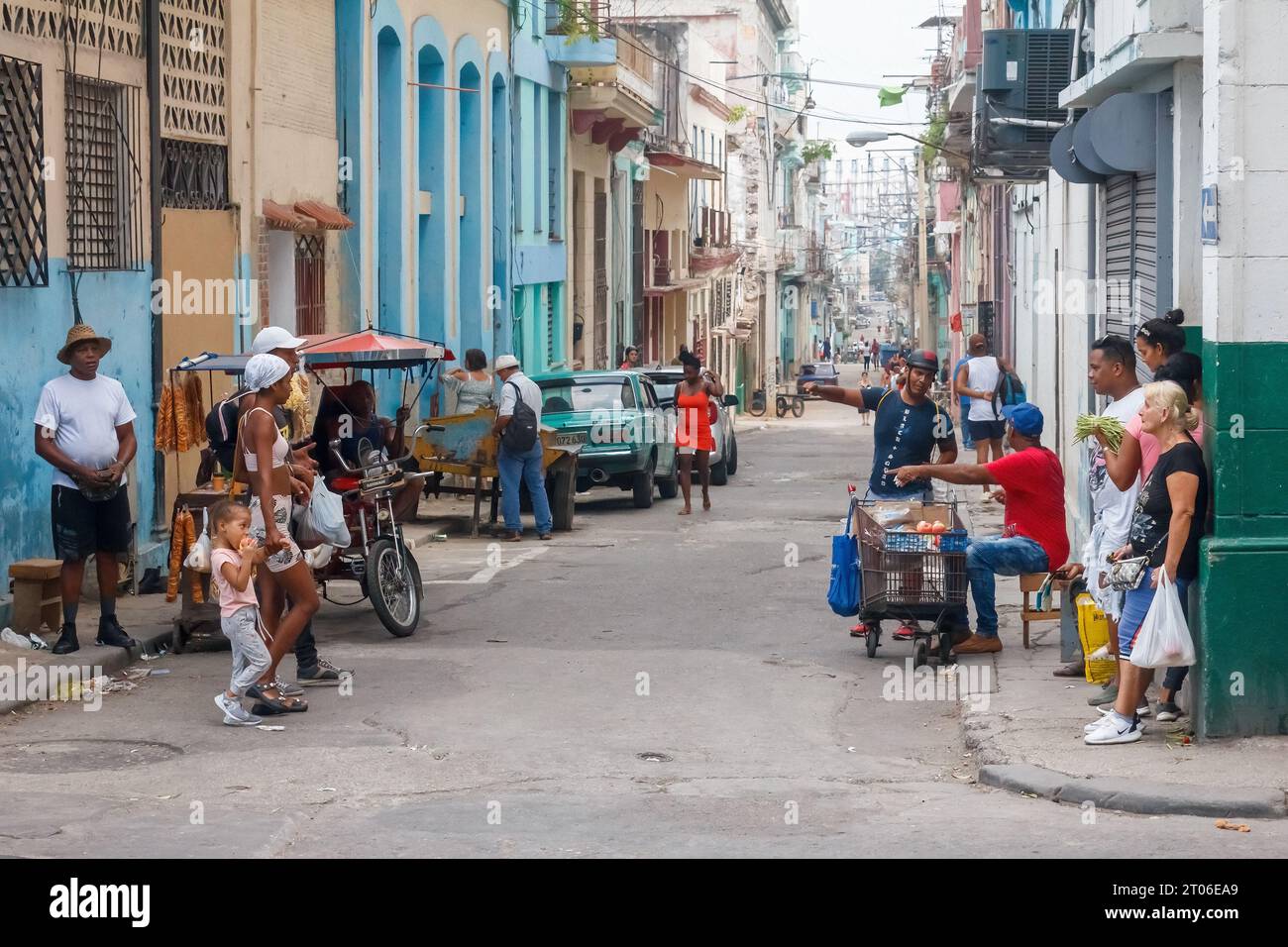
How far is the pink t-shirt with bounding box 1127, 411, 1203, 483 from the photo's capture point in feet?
28.8

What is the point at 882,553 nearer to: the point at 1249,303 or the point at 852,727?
the point at 852,727

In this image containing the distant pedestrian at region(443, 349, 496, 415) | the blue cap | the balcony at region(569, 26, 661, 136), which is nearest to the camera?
the blue cap

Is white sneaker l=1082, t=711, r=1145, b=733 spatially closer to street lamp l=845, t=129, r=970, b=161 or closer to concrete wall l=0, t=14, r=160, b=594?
concrete wall l=0, t=14, r=160, b=594

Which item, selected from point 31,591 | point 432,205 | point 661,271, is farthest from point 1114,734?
point 661,271

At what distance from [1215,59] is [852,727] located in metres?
3.72

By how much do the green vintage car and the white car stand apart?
78.6 inches

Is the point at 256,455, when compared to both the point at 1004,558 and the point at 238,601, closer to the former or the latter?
the point at 238,601

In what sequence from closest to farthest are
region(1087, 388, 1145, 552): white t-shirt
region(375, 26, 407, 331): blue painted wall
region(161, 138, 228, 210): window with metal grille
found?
region(1087, 388, 1145, 552): white t-shirt
region(161, 138, 228, 210): window with metal grille
region(375, 26, 407, 331): blue painted wall

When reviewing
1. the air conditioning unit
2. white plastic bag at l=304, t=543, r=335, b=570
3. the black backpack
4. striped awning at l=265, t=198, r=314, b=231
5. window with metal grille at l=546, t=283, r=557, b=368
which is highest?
the air conditioning unit

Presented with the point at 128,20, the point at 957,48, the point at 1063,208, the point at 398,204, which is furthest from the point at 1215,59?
the point at 957,48

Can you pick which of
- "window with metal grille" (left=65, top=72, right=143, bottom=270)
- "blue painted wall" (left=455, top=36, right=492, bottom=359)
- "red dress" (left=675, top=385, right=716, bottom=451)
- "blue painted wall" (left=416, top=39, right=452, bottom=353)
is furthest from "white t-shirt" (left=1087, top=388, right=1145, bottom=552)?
"blue painted wall" (left=455, top=36, right=492, bottom=359)

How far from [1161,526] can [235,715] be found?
460 centimetres

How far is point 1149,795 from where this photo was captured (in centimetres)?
760

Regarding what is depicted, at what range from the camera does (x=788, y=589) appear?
14.6 metres
